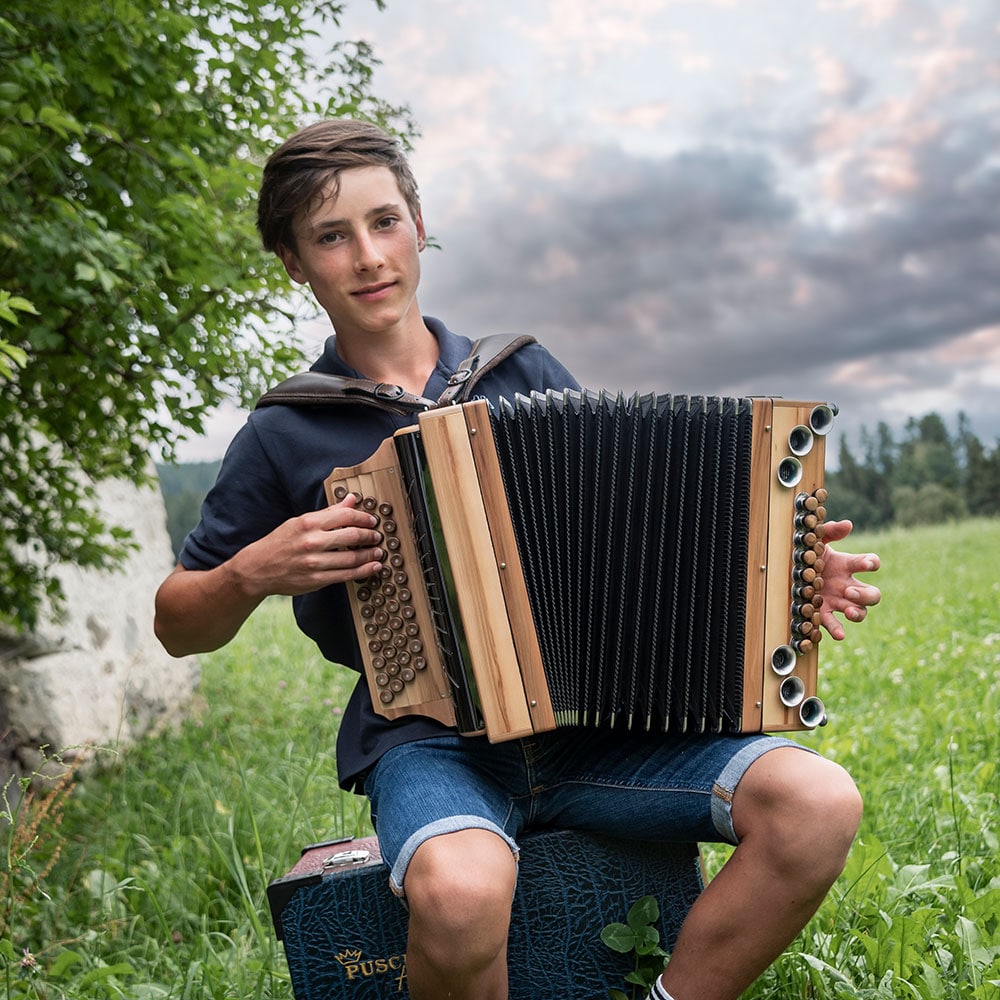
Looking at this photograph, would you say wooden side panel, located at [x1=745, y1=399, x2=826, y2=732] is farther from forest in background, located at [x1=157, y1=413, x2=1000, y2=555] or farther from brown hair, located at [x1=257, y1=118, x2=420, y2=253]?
forest in background, located at [x1=157, y1=413, x2=1000, y2=555]

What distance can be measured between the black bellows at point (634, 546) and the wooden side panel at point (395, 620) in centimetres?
21

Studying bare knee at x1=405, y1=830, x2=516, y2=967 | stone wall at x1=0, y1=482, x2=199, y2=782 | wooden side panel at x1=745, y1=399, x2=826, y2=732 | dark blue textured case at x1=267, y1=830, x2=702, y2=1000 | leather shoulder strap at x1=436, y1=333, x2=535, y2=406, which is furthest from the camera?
stone wall at x1=0, y1=482, x2=199, y2=782

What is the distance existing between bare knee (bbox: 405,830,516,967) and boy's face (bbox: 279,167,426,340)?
1143mm

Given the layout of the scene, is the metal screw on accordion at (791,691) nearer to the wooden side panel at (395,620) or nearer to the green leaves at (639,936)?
the green leaves at (639,936)

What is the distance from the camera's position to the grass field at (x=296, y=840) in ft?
7.38

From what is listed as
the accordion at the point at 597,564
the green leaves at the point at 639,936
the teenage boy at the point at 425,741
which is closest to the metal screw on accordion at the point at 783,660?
the accordion at the point at 597,564

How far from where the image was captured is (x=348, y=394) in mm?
2252

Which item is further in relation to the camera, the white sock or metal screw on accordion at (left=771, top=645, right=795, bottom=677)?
metal screw on accordion at (left=771, top=645, right=795, bottom=677)

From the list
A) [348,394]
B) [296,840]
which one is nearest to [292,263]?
[348,394]

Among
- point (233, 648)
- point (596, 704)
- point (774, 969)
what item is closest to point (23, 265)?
point (596, 704)

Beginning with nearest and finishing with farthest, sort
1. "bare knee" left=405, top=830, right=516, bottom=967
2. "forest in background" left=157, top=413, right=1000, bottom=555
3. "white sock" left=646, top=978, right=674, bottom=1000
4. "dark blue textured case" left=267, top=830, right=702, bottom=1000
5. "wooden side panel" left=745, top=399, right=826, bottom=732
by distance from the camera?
1. "bare knee" left=405, top=830, right=516, bottom=967
2. "white sock" left=646, top=978, right=674, bottom=1000
3. "wooden side panel" left=745, top=399, right=826, bottom=732
4. "dark blue textured case" left=267, top=830, right=702, bottom=1000
5. "forest in background" left=157, top=413, right=1000, bottom=555

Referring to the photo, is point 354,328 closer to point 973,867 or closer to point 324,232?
point 324,232

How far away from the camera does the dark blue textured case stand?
81.6 inches

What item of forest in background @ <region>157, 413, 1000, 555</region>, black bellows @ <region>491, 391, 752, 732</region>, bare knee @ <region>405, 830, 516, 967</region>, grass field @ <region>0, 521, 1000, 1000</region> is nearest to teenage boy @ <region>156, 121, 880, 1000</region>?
bare knee @ <region>405, 830, 516, 967</region>
